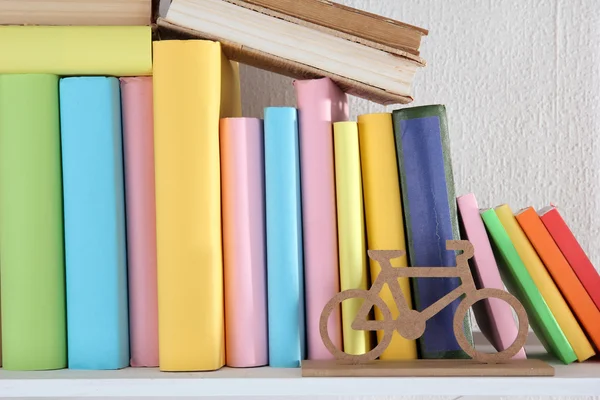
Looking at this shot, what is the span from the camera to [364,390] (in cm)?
51

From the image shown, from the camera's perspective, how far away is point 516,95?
2.47ft

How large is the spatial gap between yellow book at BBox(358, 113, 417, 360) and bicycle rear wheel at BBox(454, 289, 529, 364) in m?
0.04

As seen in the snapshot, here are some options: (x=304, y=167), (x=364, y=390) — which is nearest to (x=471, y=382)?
(x=364, y=390)

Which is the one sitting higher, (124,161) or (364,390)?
(124,161)

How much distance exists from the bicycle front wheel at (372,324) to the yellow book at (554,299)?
4.6 inches

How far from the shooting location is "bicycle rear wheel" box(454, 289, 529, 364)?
21.3 inches

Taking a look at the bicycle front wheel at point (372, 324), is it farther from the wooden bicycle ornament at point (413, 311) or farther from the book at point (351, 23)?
the book at point (351, 23)

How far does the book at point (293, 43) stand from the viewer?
1.92 feet

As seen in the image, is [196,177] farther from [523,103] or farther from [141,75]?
[523,103]

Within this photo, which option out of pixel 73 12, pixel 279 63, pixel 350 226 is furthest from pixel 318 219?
pixel 73 12


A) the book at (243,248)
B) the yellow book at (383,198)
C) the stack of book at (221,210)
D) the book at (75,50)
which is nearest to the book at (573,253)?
the stack of book at (221,210)

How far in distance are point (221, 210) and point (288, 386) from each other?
0.47ft

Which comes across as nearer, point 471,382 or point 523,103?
point 471,382

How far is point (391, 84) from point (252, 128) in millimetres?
111
